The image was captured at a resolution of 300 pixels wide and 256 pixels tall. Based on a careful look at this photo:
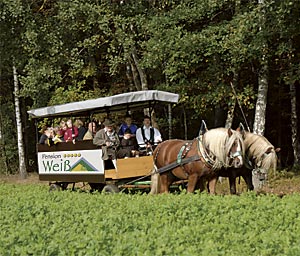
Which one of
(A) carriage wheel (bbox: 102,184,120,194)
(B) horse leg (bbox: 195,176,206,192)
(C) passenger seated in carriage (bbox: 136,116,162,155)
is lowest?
(A) carriage wheel (bbox: 102,184,120,194)

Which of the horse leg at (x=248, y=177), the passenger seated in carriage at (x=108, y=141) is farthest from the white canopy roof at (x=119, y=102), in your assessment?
the horse leg at (x=248, y=177)

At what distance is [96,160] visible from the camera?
43.0ft

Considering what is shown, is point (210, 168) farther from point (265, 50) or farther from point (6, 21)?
→ point (6, 21)

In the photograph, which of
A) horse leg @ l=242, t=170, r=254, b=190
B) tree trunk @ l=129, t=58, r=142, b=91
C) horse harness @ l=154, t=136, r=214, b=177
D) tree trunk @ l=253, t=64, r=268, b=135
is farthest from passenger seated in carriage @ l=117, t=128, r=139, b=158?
tree trunk @ l=129, t=58, r=142, b=91

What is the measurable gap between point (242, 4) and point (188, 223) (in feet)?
36.8

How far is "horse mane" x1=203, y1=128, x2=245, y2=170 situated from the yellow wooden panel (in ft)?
6.97

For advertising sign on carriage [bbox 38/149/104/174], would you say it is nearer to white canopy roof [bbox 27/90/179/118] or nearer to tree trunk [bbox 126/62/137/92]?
white canopy roof [bbox 27/90/179/118]

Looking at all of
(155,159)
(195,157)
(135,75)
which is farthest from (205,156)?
(135,75)

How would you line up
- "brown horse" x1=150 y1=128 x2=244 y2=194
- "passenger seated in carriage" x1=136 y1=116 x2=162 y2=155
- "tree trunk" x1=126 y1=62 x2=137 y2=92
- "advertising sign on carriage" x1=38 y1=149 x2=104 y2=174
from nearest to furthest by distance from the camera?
"brown horse" x1=150 y1=128 x2=244 y2=194, "advertising sign on carriage" x1=38 y1=149 x2=104 y2=174, "passenger seated in carriage" x1=136 y1=116 x2=162 y2=155, "tree trunk" x1=126 y1=62 x2=137 y2=92

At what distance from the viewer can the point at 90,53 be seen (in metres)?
22.6

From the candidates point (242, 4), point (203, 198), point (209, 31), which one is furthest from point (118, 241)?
point (242, 4)

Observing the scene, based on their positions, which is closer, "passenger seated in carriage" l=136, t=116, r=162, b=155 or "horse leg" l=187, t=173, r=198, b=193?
"horse leg" l=187, t=173, r=198, b=193

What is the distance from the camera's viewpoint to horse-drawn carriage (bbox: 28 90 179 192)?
12784mm

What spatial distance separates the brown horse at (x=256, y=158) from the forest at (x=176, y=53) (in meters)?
3.77
